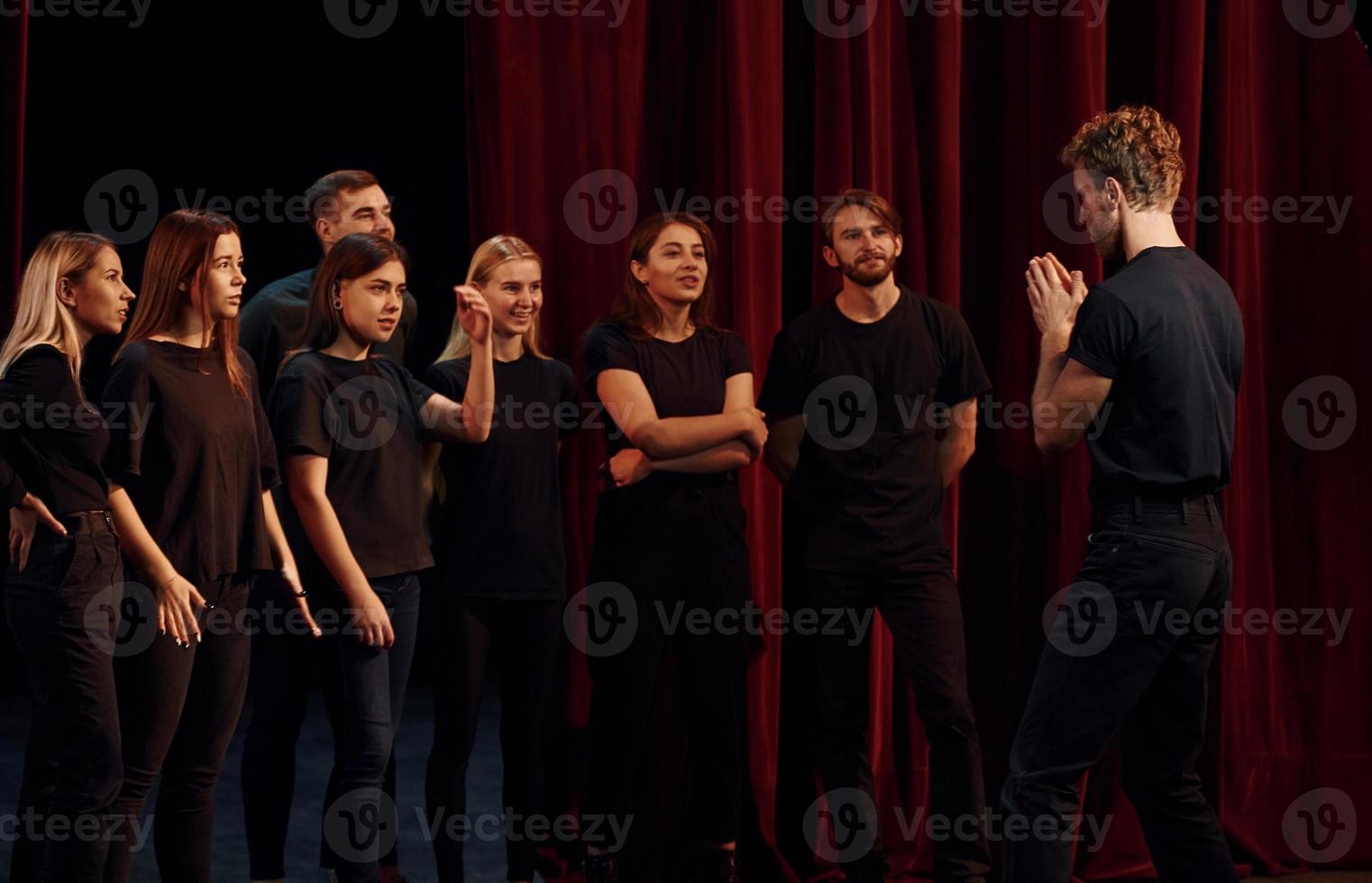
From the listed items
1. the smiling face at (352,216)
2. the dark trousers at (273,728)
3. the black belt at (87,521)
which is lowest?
the dark trousers at (273,728)

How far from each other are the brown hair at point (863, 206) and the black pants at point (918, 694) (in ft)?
2.61

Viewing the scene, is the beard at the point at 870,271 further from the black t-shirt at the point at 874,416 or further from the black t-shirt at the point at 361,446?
the black t-shirt at the point at 361,446

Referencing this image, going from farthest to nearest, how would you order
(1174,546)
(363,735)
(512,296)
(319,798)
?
(319,798) < (512,296) < (363,735) < (1174,546)

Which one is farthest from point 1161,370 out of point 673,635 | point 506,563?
point 506,563

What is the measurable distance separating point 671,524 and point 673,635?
0.86 feet

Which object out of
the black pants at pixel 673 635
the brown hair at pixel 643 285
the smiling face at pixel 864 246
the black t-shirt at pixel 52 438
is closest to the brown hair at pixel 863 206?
the smiling face at pixel 864 246

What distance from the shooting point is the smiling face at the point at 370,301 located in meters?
2.71

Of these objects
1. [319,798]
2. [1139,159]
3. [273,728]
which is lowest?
[319,798]

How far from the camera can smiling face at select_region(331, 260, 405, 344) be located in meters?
2.71

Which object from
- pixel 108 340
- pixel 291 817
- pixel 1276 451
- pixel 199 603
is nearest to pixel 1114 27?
pixel 1276 451

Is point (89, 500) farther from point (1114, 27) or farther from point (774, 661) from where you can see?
point (1114, 27)

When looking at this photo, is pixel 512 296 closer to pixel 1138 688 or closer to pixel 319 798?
pixel 1138 688

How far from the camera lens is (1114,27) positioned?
3.70 m

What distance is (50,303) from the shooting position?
7.95ft
